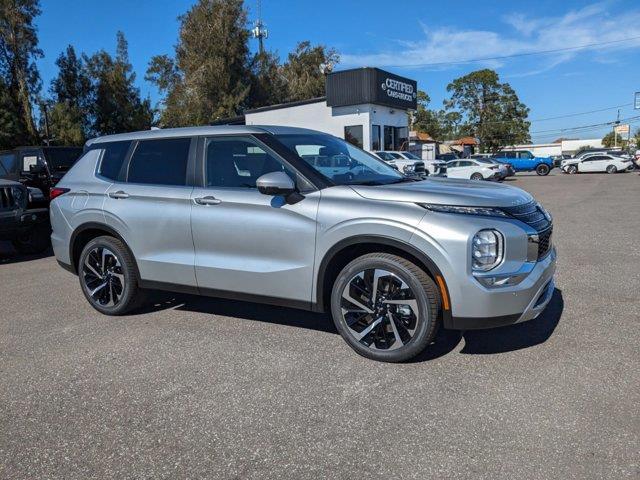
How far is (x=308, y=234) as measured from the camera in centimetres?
391

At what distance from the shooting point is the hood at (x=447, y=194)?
141 inches

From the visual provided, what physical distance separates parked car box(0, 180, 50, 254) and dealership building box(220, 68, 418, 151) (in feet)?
73.1

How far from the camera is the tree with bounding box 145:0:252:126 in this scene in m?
41.1

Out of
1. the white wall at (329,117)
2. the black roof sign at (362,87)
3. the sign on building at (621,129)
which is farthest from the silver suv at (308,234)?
the sign on building at (621,129)

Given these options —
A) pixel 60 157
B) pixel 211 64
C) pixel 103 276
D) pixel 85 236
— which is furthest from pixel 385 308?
pixel 211 64

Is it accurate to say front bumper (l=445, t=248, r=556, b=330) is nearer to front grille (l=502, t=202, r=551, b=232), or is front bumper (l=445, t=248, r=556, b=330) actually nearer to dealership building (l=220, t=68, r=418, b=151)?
front grille (l=502, t=202, r=551, b=232)

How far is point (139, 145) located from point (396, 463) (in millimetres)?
3784

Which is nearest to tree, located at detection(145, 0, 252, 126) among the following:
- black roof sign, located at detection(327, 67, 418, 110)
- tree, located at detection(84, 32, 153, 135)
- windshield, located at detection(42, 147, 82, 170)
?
tree, located at detection(84, 32, 153, 135)

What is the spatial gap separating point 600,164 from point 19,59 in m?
41.0

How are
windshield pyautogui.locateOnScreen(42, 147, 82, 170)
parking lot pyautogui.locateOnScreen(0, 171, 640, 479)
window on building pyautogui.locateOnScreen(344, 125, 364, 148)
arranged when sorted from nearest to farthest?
parking lot pyautogui.locateOnScreen(0, 171, 640, 479) < windshield pyautogui.locateOnScreen(42, 147, 82, 170) < window on building pyautogui.locateOnScreen(344, 125, 364, 148)

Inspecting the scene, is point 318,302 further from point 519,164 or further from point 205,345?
point 519,164

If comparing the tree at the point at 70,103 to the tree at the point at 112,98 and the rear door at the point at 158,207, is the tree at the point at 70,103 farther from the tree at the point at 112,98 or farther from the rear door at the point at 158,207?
the rear door at the point at 158,207

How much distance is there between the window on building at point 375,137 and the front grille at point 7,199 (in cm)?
2460

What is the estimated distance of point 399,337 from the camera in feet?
12.2
